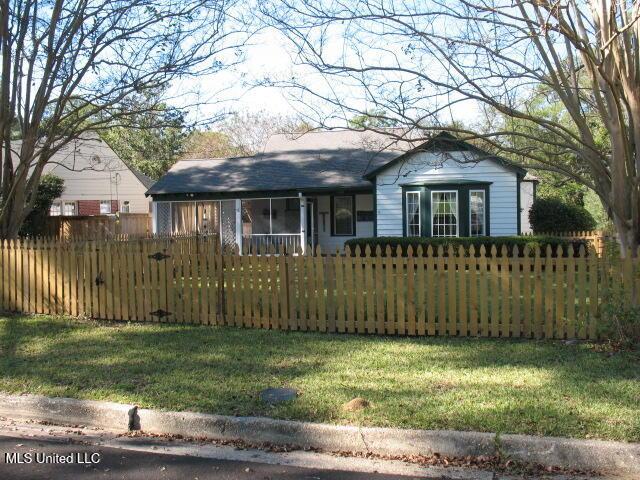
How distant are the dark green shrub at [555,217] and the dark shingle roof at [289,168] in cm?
711

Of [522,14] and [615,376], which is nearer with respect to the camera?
[615,376]

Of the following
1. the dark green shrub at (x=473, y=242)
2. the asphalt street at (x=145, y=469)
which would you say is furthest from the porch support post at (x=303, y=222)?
the asphalt street at (x=145, y=469)

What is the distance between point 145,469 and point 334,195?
64.7 feet

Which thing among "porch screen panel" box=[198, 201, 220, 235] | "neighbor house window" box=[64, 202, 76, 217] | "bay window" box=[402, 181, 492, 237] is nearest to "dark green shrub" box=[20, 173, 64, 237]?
"porch screen panel" box=[198, 201, 220, 235]

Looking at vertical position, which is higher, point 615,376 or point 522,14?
point 522,14

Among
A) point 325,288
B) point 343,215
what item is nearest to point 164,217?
point 343,215

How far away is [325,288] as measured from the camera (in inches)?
367

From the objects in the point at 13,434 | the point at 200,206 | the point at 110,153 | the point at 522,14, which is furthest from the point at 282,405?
the point at 110,153

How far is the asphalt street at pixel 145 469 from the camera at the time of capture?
461 cm

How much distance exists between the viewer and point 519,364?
23.4ft

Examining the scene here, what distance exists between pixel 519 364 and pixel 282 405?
299 centimetres

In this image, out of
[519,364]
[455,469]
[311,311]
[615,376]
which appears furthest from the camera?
[311,311]

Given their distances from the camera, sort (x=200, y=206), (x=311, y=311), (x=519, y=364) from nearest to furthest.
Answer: (x=519, y=364) < (x=311, y=311) < (x=200, y=206)

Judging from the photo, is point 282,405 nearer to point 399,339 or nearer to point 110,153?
point 399,339
